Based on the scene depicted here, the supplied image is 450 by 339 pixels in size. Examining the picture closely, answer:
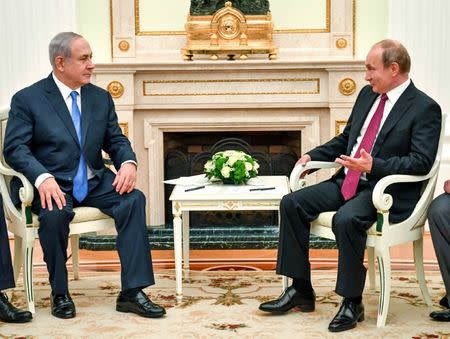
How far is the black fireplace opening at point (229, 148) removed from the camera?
22.2ft

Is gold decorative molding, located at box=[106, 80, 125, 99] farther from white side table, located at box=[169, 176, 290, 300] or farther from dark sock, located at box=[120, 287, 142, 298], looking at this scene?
dark sock, located at box=[120, 287, 142, 298]

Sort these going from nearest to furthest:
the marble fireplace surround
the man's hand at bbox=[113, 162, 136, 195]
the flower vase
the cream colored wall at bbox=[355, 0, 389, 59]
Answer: the man's hand at bbox=[113, 162, 136, 195] < the flower vase < the marble fireplace surround < the cream colored wall at bbox=[355, 0, 389, 59]

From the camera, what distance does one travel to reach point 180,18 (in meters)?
6.61

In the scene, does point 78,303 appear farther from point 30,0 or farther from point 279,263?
point 30,0

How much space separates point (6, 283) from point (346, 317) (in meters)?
1.61

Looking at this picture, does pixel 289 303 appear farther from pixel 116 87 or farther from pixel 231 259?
pixel 116 87

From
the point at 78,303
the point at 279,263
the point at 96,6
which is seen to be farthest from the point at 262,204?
the point at 96,6

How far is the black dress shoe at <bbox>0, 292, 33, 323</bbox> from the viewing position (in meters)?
4.08

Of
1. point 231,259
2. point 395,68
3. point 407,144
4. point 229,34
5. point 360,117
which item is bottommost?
point 231,259

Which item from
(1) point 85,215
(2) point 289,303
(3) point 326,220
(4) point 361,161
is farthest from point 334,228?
(1) point 85,215

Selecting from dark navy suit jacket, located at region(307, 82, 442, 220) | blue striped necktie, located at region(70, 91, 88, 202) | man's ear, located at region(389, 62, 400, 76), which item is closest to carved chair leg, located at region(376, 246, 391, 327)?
dark navy suit jacket, located at region(307, 82, 442, 220)

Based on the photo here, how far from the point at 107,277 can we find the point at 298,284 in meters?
1.39

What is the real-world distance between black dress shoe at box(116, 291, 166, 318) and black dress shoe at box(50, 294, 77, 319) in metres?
0.23

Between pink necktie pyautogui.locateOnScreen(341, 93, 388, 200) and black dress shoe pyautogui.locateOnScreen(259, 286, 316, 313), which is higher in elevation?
pink necktie pyautogui.locateOnScreen(341, 93, 388, 200)
